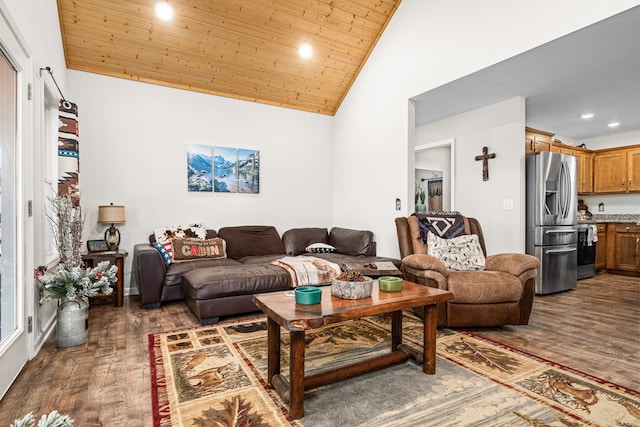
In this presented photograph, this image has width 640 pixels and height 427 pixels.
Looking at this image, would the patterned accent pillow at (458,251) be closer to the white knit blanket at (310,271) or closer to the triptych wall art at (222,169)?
the white knit blanket at (310,271)

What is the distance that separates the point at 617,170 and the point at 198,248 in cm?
681

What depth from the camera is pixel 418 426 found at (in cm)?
160

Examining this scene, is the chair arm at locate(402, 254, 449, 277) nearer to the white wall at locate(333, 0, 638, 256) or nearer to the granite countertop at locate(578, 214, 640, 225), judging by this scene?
the white wall at locate(333, 0, 638, 256)

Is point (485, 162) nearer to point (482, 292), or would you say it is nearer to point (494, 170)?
point (494, 170)

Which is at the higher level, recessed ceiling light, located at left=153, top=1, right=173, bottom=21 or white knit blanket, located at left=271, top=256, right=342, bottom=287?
recessed ceiling light, located at left=153, top=1, right=173, bottom=21

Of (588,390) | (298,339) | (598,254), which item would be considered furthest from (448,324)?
(598,254)

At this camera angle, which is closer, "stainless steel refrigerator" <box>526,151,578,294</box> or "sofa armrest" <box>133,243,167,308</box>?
"sofa armrest" <box>133,243,167,308</box>

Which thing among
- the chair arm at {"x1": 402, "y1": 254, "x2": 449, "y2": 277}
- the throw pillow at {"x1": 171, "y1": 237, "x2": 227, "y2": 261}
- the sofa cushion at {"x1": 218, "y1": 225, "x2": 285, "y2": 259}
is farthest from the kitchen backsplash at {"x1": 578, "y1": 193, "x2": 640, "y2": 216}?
the throw pillow at {"x1": 171, "y1": 237, "x2": 227, "y2": 261}

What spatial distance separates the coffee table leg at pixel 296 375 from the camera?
1.66m

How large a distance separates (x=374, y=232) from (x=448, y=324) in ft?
6.81

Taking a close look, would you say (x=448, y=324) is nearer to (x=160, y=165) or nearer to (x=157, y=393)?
(x=157, y=393)

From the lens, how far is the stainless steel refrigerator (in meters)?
4.13

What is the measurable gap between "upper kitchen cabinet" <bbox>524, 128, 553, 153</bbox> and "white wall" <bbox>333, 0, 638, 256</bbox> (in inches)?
30.8

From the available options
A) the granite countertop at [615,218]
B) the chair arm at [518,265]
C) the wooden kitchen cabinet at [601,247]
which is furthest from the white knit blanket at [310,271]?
the wooden kitchen cabinet at [601,247]
